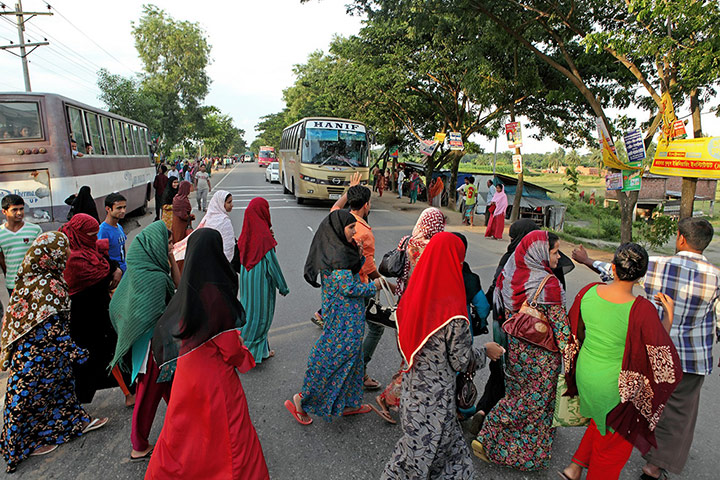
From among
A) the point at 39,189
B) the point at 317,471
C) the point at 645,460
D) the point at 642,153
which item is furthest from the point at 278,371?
the point at 642,153

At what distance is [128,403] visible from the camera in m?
3.35

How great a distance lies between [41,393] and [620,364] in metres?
3.58

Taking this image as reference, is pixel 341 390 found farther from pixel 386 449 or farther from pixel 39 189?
pixel 39 189

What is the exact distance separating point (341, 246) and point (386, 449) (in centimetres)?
144

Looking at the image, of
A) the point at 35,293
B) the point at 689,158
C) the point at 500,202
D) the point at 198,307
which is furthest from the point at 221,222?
the point at 500,202

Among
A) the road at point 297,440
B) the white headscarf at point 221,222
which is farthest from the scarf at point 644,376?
the white headscarf at point 221,222

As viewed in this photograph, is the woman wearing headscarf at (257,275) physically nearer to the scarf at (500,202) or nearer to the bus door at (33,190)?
the bus door at (33,190)

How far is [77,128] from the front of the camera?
28.5 ft

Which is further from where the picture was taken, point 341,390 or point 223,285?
point 341,390

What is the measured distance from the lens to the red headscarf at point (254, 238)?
12.8 ft

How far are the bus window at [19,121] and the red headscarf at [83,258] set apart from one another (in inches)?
240

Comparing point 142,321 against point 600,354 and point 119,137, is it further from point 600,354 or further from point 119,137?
point 119,137

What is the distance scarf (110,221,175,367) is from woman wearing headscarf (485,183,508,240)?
9.11 m

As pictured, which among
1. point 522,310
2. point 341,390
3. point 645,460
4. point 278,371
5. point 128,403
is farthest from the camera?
point 278,371
